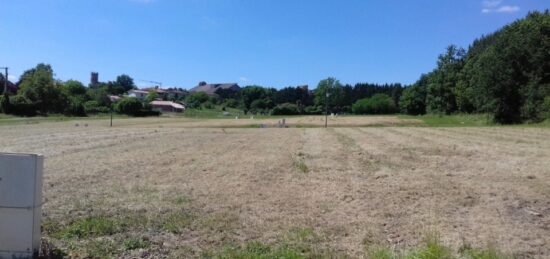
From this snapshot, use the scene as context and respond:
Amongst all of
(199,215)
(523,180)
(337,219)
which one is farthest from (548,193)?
(199,215)

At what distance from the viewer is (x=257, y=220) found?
714cm

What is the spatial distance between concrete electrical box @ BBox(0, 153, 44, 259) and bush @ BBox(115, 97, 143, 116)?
111841 millimetres

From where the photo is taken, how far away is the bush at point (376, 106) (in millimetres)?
171750

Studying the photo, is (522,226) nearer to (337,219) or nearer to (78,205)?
(337,219)

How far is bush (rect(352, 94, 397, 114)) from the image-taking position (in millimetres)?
171750

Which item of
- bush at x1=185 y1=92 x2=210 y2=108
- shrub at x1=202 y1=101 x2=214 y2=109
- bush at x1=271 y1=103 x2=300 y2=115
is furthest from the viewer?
bush at x1=185 y1=92 x2=210 y2=108

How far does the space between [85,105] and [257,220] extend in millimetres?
116876

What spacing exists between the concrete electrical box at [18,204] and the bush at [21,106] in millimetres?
94232

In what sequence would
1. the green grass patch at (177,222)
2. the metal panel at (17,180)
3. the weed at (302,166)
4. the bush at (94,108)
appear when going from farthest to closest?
the bush at (94,108) < the weed at (302,166) < the green grass patch at (177,222) < the metal panel at (17,180)

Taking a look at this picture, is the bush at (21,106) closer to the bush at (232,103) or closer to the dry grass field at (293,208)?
the dry grass field at (293,208)

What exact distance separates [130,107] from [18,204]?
4454 inches

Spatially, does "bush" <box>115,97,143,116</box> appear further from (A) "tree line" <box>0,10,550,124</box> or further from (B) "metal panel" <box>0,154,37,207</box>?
(B) "metal panel" <box>0,154,37,207</box>

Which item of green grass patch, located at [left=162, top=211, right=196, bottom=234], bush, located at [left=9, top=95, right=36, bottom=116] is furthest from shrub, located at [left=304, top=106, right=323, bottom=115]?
green grass patch, located at [left=162, top=211, right=196, bottom=234]

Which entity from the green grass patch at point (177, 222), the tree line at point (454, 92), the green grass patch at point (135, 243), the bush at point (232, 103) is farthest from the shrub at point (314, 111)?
the green grass patch at point (135, 243)
